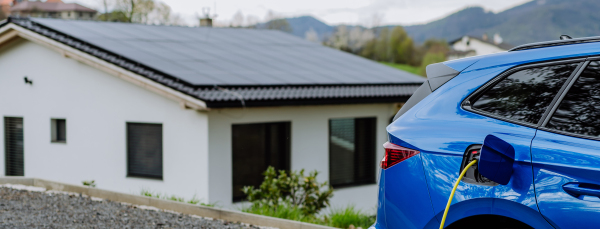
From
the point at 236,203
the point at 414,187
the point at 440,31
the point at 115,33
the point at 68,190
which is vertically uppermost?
the point at 440,31

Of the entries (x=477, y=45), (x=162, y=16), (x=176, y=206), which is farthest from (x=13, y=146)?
(x=477, y=45)

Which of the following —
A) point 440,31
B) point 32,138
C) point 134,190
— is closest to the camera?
point 134,190

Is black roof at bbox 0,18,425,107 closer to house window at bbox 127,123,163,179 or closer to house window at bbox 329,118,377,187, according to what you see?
house window at bbox 329,118,377,187

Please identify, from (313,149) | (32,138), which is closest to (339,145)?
(313,149)

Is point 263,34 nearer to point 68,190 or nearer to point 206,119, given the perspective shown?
point 206,119

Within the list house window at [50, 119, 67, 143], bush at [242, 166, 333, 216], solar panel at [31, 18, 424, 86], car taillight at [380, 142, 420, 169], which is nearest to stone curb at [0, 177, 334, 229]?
bush at [242, 166, 333, 216]

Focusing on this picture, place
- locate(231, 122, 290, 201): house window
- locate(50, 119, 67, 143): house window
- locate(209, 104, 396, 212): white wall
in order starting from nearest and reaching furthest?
locate(209, 104, 396, 212): white wall, locate(231, 122, 290, 201): house window, locate(50, 119, 67, 143): house window

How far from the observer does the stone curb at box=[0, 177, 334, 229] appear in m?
6.52

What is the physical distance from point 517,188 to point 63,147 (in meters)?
12.3

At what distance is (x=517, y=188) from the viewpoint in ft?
9.29

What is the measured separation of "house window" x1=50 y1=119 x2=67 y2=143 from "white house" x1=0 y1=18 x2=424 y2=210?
0.02 m

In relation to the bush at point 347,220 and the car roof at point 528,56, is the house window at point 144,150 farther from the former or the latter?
the car roof at point 528,56

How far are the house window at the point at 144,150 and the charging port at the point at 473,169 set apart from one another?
382 inches

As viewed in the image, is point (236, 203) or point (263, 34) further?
point (263, 34)
